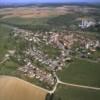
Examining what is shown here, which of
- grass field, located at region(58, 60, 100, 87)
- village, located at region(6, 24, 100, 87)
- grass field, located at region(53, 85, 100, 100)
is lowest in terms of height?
grass field, located at region(53, 85, 100, 100)

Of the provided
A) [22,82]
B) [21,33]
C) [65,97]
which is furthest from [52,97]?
[21,33]

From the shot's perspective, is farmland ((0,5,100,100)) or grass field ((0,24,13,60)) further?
grass field ((0,24,13,60))

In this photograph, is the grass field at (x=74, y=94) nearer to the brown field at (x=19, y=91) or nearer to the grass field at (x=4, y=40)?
the brown field at (x=19, y=91)

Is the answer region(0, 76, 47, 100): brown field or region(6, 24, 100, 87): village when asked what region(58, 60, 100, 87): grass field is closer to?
region(6, 24, 100, 87): village

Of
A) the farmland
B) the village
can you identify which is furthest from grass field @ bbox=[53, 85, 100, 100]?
the village

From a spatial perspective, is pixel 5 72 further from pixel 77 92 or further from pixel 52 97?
pixel 77 92

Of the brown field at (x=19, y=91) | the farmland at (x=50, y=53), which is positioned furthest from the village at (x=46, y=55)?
the brown field at (x=19, y=91)

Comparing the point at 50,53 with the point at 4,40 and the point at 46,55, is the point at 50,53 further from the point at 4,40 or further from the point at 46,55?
the point at 4,40
